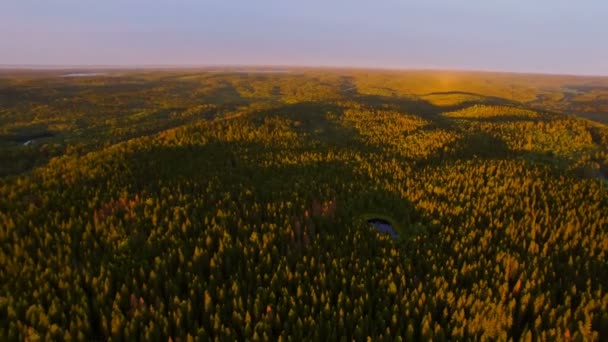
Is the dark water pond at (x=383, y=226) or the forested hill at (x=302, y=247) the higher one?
the forested hill at (x=302, y=247)

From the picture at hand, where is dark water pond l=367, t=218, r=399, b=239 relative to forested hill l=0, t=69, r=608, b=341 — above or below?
below

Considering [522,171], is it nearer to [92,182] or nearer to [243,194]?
[243,194]

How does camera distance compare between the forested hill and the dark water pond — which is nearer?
the forested hill

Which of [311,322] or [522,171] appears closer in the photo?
[311,322]

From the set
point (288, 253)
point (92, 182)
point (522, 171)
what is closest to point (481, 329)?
point (288, 253)

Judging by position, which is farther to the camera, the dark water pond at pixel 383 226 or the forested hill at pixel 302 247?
the dark water pond at pixel 383 226

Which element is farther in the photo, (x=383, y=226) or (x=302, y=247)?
(x=383, y=226)

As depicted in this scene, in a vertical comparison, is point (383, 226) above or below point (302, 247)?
below

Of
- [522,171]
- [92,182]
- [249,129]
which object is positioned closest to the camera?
[92,182]
